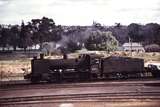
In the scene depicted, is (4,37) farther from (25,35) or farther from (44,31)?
(44,31)

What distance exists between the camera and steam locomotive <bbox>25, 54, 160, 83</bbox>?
82.9 ft

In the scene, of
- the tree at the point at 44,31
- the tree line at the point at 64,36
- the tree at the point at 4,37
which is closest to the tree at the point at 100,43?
the tree line at the point at 64,36

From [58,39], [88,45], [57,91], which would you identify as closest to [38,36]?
[58,39]

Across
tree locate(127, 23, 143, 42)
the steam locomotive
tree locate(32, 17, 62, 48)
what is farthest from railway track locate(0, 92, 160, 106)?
tree locate(127, 23, 143, 42)

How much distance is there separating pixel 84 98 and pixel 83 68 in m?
8.13

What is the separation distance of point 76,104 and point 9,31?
68172mm

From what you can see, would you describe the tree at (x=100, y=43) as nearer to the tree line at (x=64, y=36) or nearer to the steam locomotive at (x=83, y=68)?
the tree line at (x=64, y=36)

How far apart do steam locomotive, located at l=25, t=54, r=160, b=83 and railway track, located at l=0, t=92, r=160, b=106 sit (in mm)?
7100

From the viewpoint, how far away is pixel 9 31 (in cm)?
8119

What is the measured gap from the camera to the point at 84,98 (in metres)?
17.6

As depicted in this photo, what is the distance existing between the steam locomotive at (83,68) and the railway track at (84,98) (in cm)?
710

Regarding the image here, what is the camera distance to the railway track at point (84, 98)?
1711 centimetres

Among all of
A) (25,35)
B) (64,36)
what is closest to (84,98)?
(25,35)

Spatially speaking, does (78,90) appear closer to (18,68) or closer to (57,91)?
(57,91)
